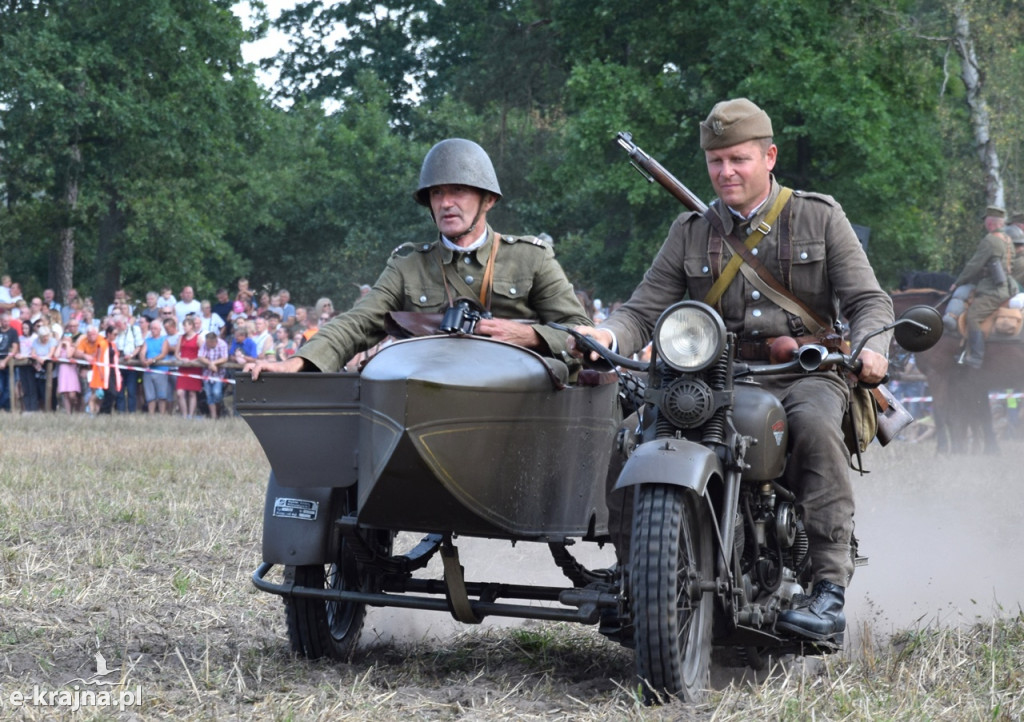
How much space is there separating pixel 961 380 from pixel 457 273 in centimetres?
1164

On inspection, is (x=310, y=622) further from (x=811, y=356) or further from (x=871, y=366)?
(x=871, y=366)

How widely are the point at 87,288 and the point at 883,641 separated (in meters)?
36.3

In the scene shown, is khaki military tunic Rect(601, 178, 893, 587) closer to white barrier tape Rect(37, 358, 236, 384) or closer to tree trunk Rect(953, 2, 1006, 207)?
white barrier tape Rect(37, 358, 236, 384)

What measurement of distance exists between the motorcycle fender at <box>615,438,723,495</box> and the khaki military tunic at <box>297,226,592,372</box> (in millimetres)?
1103

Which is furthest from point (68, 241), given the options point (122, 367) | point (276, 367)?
point (276, 367)

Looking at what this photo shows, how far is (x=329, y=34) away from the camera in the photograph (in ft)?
171

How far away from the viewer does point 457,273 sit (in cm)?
601

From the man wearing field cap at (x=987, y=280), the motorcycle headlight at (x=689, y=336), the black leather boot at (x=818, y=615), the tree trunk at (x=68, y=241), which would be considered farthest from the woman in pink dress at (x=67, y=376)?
the motorcycle headlight at (x=689, y=336)

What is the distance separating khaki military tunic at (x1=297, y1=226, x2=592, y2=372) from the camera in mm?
5957

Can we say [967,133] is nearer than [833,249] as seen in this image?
No

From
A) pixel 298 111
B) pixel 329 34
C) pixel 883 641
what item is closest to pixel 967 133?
pixel 298 111

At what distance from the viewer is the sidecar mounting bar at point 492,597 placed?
16.9 feet

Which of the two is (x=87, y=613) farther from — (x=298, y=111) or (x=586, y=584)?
(x=298, y=111)

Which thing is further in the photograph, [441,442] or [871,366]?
[871,366]
